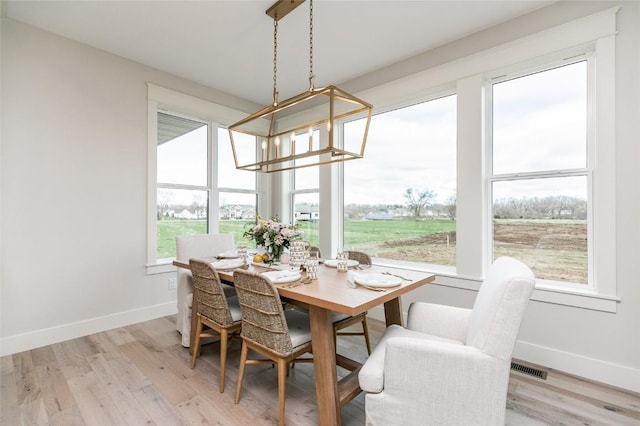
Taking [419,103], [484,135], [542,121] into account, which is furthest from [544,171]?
[419,103]

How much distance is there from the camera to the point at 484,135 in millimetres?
2742

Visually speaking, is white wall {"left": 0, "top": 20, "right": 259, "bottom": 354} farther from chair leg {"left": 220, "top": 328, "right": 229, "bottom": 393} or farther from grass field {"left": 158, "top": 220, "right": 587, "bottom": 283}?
chair leg {"left": 220, "top": 328, "right": 229, "bottom": 393}

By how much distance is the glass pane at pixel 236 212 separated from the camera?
430 centimetres

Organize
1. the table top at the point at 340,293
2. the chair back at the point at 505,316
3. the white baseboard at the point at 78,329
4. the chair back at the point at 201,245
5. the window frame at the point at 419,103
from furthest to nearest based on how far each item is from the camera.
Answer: the window frame at the point at 419,103 < the chair back at the point at 201,245 < the white baseboard at the point at 78,329 < the table top at the point at 340,293 < the chair back at the point at 505,316

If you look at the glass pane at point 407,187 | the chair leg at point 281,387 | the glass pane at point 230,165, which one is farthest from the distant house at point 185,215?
the chair leg at point 281,387

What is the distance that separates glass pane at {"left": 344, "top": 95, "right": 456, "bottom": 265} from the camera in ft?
10.2

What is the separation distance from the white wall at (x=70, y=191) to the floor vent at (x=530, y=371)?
3683 millimetres

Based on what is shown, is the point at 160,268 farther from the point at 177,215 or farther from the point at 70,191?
the point at 70,191

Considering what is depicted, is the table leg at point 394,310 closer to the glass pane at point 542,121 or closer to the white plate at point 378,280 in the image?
the white plate at point 378,280

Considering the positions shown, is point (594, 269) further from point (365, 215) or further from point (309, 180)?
point (309, 180)

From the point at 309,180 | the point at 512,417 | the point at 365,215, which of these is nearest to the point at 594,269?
the point at 512,417

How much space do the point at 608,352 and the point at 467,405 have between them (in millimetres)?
1713

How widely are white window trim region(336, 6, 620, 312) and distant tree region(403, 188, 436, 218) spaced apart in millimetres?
411

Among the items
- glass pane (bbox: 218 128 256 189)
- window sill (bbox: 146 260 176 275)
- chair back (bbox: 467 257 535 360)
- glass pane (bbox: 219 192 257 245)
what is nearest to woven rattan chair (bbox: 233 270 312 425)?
chair back (bbox: 467 257 535 360)
